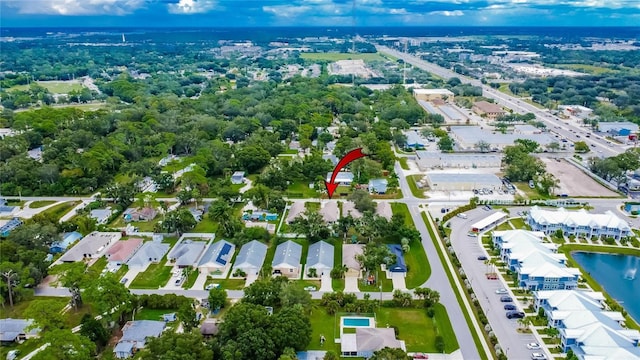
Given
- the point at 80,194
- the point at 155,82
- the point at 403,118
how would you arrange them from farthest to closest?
the point at 155,82 < the point at 403,118 < the point at 80,194

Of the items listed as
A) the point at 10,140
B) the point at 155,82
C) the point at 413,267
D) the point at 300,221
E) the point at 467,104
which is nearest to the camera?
the point at 413,267

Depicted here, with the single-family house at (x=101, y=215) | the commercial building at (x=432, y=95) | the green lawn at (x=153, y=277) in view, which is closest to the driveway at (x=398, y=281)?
the green lawn at (x=153, y=277)

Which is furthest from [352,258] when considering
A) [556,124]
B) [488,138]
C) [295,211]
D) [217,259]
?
[556,124]

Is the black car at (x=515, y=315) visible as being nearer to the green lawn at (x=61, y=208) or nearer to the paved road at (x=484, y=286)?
the paved road at (x=484, y=286)

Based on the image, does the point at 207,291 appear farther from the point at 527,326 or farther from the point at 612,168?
the point at 612,168

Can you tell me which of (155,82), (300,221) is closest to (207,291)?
(300,221)

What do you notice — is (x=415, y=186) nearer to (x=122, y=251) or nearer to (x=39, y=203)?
(x=122, y=251)

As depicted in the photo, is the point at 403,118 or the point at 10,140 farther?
the point at 403,118
